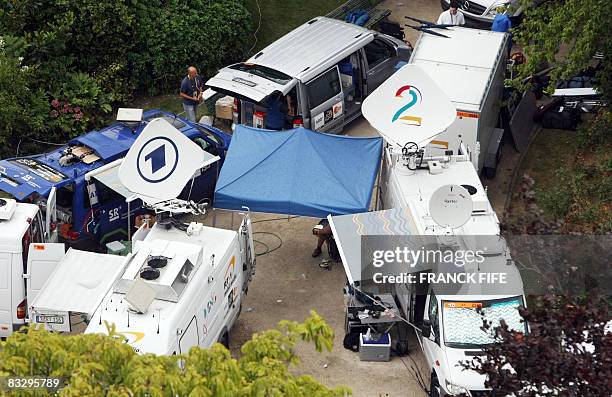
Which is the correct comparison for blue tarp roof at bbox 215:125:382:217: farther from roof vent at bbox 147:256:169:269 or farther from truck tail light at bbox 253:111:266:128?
roof vent at bbox 147:256:169:269

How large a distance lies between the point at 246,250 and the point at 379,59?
805cm

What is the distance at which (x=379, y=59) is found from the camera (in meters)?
24.8

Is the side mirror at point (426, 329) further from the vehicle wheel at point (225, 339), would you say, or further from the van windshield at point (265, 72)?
the van windshield at point (265, 72)

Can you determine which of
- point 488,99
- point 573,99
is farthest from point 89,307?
point 573,99

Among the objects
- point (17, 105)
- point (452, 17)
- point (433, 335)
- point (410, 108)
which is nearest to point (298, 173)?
point (410, 108)

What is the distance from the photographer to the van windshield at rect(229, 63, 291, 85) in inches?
885

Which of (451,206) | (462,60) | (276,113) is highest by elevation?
(462,60)

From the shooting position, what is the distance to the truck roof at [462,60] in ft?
68.5

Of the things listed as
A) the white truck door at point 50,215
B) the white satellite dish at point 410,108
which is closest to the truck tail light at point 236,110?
the white satellite dish at point 410,108

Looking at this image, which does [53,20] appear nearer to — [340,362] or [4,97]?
[4,97]

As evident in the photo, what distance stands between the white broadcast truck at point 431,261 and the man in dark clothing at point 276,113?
3.66m

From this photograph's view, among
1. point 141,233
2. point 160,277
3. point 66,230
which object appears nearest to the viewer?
point 160,277

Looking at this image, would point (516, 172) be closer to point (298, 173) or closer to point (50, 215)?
point (298, 173)

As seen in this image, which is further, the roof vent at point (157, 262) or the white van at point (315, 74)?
the white van at point (315, 74)
